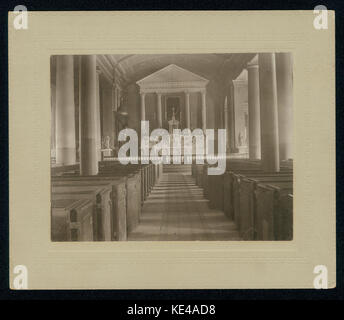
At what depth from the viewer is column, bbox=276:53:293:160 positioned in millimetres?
3574

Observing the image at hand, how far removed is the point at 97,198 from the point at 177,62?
1.59 m

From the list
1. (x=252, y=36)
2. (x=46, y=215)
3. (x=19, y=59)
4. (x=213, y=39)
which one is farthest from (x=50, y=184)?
(x=252, y=36)

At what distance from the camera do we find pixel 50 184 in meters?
3.60

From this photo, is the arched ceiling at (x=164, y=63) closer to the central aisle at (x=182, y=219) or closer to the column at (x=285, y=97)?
the column at (x=285, y=97)

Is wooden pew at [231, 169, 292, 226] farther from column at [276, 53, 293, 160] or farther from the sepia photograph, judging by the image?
the sepia photograph

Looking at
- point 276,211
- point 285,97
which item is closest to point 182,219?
point 276,211

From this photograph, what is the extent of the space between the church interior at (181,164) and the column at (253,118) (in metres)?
0.02

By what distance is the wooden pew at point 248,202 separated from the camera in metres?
3.82

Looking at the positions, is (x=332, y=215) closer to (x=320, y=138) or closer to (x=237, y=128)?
(x=320, y=138)

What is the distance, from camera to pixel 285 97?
3.71m

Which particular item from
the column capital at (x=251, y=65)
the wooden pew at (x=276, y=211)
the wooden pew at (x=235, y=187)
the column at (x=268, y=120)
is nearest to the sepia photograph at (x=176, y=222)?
the wooden pew at (x=276, y=211)

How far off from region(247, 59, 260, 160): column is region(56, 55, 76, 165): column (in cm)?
212
